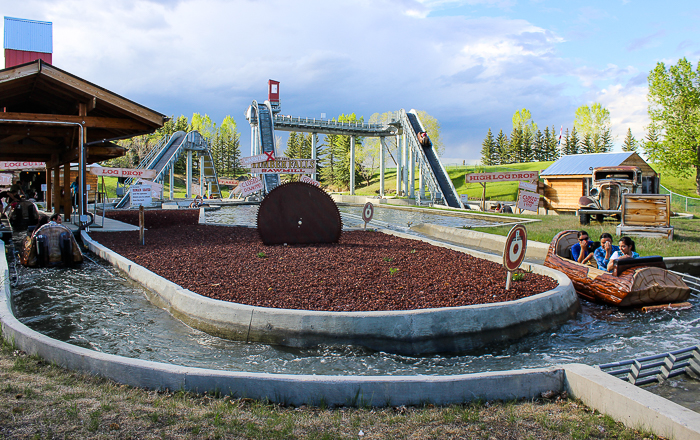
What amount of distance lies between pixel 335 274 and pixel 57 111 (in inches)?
809

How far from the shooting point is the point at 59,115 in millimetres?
17141

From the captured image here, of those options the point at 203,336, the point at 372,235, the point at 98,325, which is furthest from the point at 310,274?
the point at 372,235

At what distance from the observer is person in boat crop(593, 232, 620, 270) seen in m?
9.47

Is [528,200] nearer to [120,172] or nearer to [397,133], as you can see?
[120,172]

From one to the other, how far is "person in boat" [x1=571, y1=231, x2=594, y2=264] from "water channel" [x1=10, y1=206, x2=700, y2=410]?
111cm

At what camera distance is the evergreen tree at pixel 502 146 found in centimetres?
10338

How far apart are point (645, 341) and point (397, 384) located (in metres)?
4.87

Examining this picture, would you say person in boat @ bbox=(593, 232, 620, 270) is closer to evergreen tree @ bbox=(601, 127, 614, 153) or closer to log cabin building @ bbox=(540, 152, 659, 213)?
log cabin building @ bbox=(540, 152, 659, 213)

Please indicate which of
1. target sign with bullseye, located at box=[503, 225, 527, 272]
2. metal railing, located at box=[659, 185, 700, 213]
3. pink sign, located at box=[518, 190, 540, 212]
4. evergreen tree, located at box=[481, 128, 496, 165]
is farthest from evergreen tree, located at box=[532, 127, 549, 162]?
target sign with bullseye, located at box=[503, 225, 527, 272]

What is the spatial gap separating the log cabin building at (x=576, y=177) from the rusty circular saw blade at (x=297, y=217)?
25358 mm

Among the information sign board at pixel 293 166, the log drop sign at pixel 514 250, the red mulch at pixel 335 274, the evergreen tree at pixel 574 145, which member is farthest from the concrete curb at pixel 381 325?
the evergreen tree at pixel 574 145

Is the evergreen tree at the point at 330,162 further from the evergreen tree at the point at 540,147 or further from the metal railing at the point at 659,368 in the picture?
the metal railing at the point at 659,368

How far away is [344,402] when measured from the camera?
14.5 ft

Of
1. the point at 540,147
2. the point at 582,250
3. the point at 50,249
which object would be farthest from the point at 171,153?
the point at 540,147
